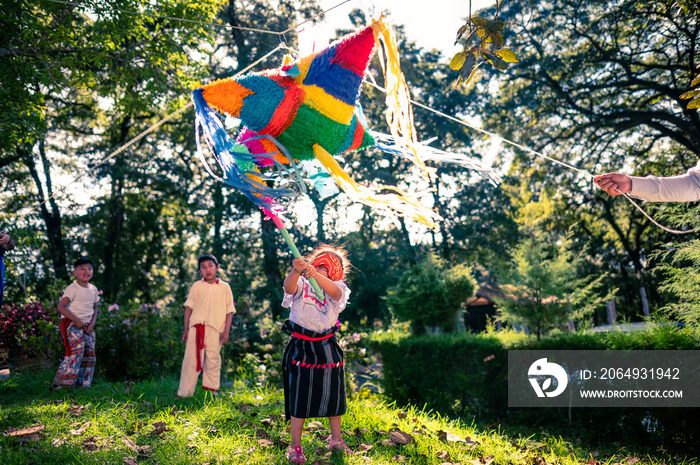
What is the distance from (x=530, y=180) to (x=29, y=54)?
40.0 feet

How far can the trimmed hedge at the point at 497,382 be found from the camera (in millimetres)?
4427

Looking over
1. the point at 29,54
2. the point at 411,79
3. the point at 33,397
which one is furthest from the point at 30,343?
the point at 411,79

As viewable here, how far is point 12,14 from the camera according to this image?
17.5 feet

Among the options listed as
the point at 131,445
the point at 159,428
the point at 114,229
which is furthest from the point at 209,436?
the point at 114,229

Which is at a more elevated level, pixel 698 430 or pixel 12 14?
pixel 12 14

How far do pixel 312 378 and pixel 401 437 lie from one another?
0.93 meters

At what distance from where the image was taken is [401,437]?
11.0 ft

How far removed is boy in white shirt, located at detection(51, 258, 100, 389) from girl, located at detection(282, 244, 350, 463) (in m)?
2.85

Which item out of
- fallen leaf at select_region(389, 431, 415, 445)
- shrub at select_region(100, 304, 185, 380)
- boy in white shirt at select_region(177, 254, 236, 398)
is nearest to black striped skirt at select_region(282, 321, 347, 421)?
fallen leaf at select_region(389, 431, 415, 445)

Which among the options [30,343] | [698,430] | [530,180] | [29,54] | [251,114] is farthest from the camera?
[530,180]

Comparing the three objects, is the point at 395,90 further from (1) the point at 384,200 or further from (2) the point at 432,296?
(2) the point at 432,296

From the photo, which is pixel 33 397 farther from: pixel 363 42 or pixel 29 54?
pixel 363 42

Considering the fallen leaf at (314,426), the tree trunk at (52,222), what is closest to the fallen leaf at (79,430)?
the fallen leaf at (314,426)

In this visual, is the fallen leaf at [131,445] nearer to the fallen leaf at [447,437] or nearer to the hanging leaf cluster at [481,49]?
the fallen leaf at [447,437]
